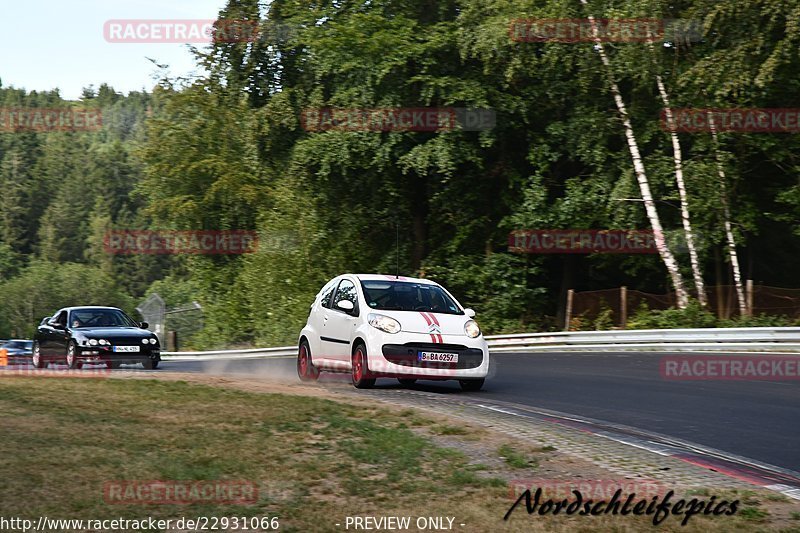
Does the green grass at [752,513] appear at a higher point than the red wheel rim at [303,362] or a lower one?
lower

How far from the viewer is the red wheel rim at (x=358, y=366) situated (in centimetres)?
1500

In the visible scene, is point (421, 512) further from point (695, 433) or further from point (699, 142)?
point (699, 142)

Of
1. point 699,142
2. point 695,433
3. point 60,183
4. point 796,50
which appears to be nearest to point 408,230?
point 699,142

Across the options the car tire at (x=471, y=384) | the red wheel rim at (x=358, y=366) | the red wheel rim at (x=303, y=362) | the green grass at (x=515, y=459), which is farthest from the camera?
the red wheel rim at (x=303, y=362)

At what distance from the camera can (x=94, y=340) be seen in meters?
22.1

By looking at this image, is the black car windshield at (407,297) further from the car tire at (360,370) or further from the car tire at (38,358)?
the car tire at (38,358)

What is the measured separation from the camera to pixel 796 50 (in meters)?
26.1

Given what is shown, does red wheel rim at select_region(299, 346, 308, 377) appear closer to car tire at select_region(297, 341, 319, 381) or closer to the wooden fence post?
car tire at select_region(297, 341, 319, 381)

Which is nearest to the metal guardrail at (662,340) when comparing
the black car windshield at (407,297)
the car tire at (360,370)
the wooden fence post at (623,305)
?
the wooden fence post at (623,305)

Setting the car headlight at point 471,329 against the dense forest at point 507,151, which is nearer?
the car headlight at point 471,329

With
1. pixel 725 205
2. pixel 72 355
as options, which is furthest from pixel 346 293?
pixel 725 205

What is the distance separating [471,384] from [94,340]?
33.3 ft

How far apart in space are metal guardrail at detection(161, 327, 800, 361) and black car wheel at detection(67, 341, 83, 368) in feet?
40.3

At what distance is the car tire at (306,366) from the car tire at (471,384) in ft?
8.75
